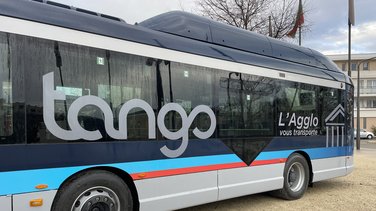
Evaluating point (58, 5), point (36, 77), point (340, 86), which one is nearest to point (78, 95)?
point (36, 77)

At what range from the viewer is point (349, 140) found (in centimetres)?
945

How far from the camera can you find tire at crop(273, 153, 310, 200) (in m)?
7.64

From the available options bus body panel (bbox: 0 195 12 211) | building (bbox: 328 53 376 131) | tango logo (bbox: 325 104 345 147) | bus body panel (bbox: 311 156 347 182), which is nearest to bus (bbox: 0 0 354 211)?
bus body panel (bbox: 0 195 12 211)

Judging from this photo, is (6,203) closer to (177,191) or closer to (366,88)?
(177,191)

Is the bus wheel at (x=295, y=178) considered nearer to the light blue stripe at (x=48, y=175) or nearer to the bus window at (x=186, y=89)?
the bus window at (x=186, y=89)

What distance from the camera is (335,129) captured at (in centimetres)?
895

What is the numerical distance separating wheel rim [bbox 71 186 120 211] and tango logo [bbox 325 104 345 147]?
5.73 meters

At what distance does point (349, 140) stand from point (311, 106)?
2.00 metres

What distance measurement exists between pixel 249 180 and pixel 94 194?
10.1 feet

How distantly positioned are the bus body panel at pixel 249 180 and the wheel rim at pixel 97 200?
1977 millimetres

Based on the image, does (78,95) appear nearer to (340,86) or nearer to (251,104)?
(251,104)

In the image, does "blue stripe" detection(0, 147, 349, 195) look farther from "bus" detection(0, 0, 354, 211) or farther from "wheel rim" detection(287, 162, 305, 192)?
"wheel rim" detection(287, 162, 305, 192)

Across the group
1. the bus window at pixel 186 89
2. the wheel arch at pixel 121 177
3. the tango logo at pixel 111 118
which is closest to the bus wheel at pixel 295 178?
the tango logo at pixel 111 118

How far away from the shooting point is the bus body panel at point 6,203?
382cm
